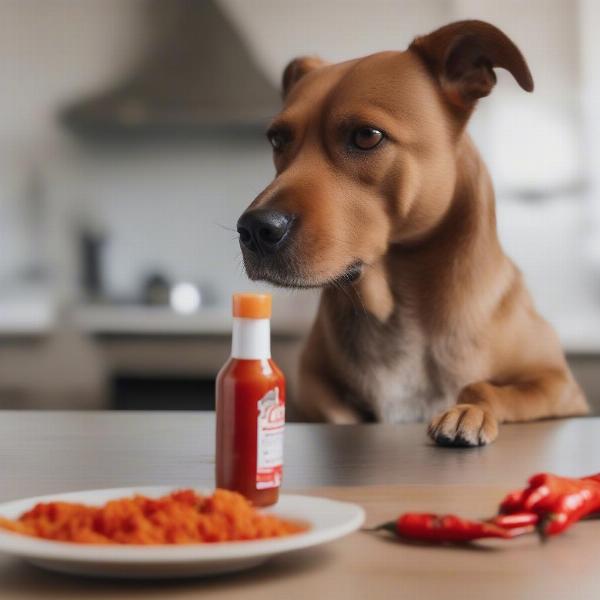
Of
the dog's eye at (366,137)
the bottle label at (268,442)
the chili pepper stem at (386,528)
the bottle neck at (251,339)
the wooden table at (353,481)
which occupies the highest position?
the dog's eye at (366,137)

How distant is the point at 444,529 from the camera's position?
73cm

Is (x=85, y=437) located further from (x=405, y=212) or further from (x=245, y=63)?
(x=245, y=63)

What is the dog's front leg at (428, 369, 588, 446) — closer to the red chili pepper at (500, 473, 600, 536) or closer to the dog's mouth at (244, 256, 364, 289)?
the dog's mouth at (244, 256, 364, 289)

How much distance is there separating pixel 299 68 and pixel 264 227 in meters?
0.60

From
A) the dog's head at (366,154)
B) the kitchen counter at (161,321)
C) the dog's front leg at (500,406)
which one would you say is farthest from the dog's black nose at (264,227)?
the kitchen counter at (161,321)

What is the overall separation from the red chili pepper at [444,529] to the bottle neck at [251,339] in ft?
0.58

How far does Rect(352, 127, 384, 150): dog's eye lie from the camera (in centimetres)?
161

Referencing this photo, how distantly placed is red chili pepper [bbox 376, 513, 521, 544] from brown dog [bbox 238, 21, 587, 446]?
25.3 inches

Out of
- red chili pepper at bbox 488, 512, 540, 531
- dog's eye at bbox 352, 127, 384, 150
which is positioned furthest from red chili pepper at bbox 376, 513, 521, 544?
dog's eye at bbox 352, 127, 384, 150

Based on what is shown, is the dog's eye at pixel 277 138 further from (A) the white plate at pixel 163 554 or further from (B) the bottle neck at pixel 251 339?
(A) the white plate at pixel 163 554

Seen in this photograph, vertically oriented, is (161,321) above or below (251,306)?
below

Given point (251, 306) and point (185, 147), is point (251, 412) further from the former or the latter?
point (185, 147)

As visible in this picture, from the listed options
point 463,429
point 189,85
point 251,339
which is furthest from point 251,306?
point 189,85

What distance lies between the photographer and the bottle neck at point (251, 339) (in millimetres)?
821
